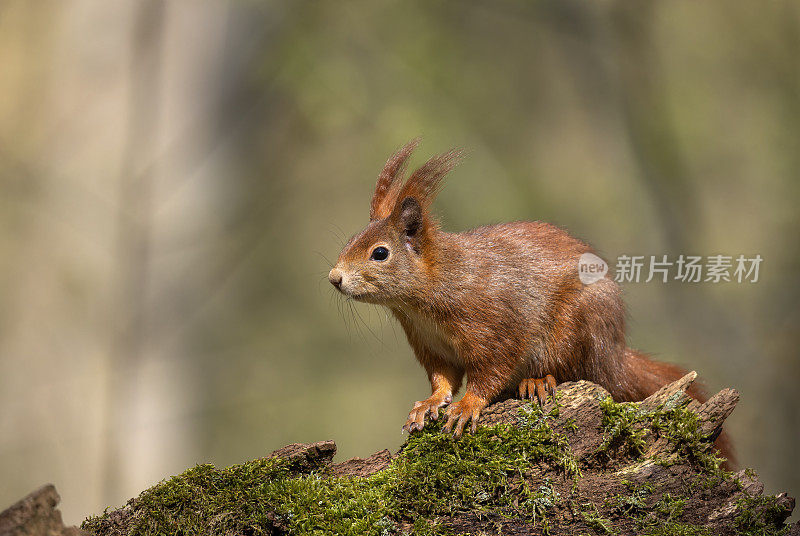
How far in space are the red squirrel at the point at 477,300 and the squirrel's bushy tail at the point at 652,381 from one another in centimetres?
1

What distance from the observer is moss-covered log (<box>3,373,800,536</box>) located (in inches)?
105

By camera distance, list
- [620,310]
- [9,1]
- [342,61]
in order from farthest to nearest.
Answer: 1. [342,61]
2. [9,1]
3. [620,310]

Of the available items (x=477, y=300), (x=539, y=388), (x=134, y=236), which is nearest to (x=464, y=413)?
(x=539, y=388)

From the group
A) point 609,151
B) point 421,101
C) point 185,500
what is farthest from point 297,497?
point 609,151

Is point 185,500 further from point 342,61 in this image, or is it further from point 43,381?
point 342,61

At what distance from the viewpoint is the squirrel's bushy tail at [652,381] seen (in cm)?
368

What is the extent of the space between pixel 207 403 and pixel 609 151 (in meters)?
4.25

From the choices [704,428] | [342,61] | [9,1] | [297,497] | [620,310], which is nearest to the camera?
[297,497]

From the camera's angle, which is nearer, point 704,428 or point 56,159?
point 704,428

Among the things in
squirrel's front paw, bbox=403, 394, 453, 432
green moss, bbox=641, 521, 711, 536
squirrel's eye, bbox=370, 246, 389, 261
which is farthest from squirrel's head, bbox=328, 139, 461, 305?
green moss, bbox=641, 521, 711, 536

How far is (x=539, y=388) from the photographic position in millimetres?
3219

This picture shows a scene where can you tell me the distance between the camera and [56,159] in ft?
20.2

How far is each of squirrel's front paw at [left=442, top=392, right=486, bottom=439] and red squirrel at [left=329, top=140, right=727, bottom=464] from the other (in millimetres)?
29

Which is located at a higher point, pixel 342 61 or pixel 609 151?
pixel 342 61
